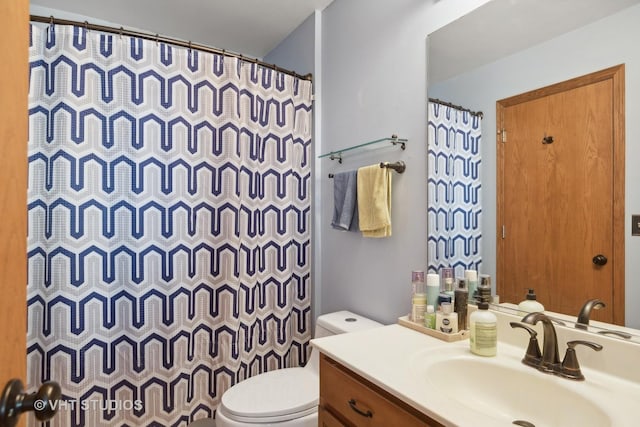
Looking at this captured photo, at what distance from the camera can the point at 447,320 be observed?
1270mm

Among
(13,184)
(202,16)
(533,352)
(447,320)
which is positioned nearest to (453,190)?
(447,320)

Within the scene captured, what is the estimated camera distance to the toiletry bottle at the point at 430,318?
133 cm

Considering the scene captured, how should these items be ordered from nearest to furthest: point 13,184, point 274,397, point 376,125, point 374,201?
point 13,184 < point 274,397 < point 374,201 < point 376,125

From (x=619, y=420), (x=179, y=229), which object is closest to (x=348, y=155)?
(x=179, y=229)

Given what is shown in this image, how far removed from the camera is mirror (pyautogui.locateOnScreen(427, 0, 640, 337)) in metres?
0.96

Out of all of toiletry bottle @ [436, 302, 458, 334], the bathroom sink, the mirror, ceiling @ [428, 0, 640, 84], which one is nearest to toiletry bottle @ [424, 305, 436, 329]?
toiletry bottle @ [436, 302, 458, 334]

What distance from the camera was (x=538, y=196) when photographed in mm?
1159

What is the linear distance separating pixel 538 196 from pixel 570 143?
18cm

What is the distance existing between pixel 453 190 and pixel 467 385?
2.33 ft

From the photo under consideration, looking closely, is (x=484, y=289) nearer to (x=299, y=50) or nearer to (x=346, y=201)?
(x=346, y=201)

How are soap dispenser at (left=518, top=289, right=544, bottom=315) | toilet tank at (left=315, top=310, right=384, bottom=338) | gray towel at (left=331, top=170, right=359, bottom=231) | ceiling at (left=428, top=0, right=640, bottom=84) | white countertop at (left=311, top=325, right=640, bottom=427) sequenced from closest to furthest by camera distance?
white countertop at (left=311, top=325, right=640, bottom=427) → ceiling at (left=428, top=0, right=640, bottom=84) → soap dispenser at (left=518, top=289, right=544, bottom=315) → toilet tank at (left=315, top=310, right=384, bottom=338) → gray towel at (left=331, top=170, right=359, bottom=231)

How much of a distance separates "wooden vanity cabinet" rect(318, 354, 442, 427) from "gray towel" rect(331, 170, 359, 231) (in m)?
0.76

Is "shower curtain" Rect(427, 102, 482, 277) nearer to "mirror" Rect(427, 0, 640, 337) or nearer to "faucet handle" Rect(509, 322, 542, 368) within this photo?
"mirror" Rect(427, 0, 640, 337)

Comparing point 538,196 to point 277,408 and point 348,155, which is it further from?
point 277,408
